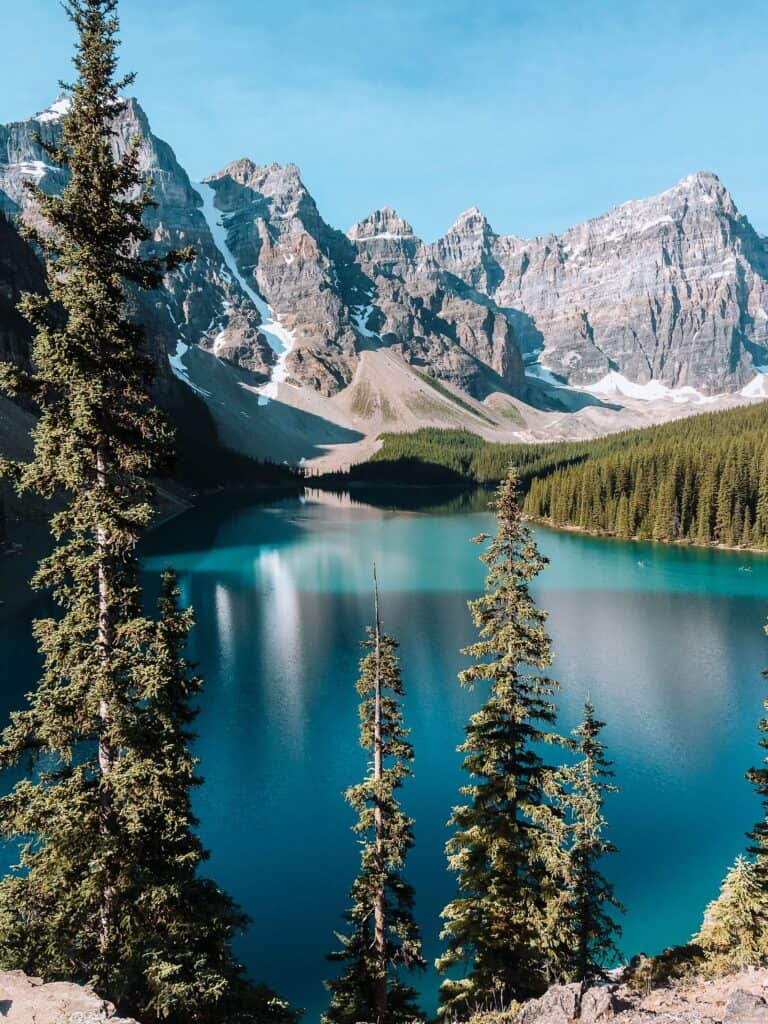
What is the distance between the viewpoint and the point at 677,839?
96.6 feet

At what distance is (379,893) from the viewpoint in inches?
653

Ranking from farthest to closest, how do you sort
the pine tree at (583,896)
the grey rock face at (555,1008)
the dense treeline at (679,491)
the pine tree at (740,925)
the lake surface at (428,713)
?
1. the dense treeline at (679,491)
2. the lake surface at (428,713)
3. the pine tree at (583,896)
4. the pine tree at (740,925)
5. the grey rock face at (555,1008)

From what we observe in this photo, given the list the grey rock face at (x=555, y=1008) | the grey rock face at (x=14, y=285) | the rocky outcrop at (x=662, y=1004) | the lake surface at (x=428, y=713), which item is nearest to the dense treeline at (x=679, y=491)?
the lake surface at (x=428, y=713)

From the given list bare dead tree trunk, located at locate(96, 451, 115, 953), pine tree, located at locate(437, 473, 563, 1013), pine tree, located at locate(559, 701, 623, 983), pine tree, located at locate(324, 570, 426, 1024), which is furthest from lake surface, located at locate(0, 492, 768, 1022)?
bare dead tree trunk, located at locate(96, 451, 115, 953)

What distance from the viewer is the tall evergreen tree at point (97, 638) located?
11031 millimetres

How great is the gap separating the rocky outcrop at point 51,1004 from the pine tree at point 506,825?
31.4ft

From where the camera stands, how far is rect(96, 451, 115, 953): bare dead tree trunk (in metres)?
11.4

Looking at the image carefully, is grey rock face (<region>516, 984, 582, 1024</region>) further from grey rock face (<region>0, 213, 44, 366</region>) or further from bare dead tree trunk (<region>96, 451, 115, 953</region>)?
grey rock face (<region>0, 213, 44, 366</region>)

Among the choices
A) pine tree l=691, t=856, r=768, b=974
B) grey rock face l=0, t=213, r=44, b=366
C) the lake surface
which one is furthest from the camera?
grey rock face l=0, t=213, r=44, b=366

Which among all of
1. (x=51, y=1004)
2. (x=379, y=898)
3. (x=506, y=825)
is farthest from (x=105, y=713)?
(x=506, y=825)

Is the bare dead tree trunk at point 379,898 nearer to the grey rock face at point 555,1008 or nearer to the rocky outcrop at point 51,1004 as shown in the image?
the grey rock face at point 555,1008

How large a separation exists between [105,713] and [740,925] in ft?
51.5

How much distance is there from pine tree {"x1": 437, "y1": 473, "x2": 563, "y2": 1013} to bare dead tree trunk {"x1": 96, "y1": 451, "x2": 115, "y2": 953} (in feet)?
29.8

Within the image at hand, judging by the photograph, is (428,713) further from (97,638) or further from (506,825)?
(97,638)
